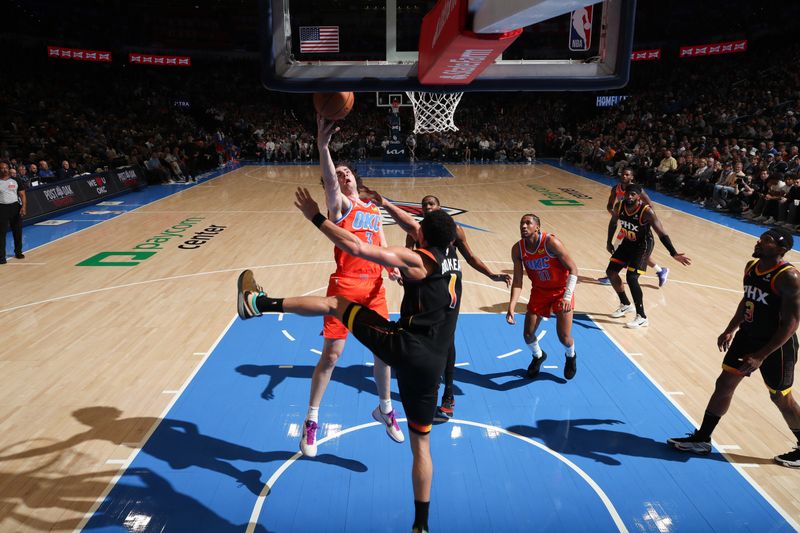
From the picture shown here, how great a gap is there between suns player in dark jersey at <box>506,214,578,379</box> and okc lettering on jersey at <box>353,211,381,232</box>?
4.75 ft

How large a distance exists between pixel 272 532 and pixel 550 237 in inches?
134

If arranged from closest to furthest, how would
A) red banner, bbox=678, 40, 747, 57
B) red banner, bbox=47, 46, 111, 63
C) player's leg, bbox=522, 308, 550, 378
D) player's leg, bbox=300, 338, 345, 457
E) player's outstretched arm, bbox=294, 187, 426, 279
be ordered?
1. player's outstretched arm, bbox=294, 187, 426, 279
2. player's leg, bbox=300, 338, 345, 457
3. player's leg, bbox=522, 308, 550, 378
4. red banner, bbox=678, 40, 747, 57
5. red banner, bbox=47, 46, 111, 63

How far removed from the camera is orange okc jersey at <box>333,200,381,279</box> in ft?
13.9

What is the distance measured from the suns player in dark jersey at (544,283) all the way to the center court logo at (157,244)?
22.7 ft

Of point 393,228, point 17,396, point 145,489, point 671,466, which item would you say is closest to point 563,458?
point 671,466

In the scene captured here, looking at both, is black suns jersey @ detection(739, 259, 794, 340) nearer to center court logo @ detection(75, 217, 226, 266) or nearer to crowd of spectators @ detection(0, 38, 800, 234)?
center court logo @ detection(75, 217, 226, 266)

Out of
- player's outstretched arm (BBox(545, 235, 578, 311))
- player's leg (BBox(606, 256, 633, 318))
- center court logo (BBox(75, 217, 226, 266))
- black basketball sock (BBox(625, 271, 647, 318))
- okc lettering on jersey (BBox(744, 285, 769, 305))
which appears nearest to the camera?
okc lettering on jersey (BBox(744, 285, 769, 305))

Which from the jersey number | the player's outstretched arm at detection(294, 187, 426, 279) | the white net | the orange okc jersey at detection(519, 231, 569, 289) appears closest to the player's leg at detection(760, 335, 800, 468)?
the jersey number

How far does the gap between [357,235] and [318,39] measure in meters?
1.51

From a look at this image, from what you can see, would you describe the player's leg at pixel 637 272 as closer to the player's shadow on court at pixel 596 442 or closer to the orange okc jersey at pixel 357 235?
the player's shadow on court at pixel 596 442

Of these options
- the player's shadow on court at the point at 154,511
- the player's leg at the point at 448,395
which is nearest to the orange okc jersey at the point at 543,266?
the player's leg at the point at 448,395

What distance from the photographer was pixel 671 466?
413 cm

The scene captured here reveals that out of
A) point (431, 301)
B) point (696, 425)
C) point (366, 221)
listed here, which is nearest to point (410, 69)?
point (366, 221)

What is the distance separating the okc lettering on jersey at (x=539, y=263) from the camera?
5.29 meters
